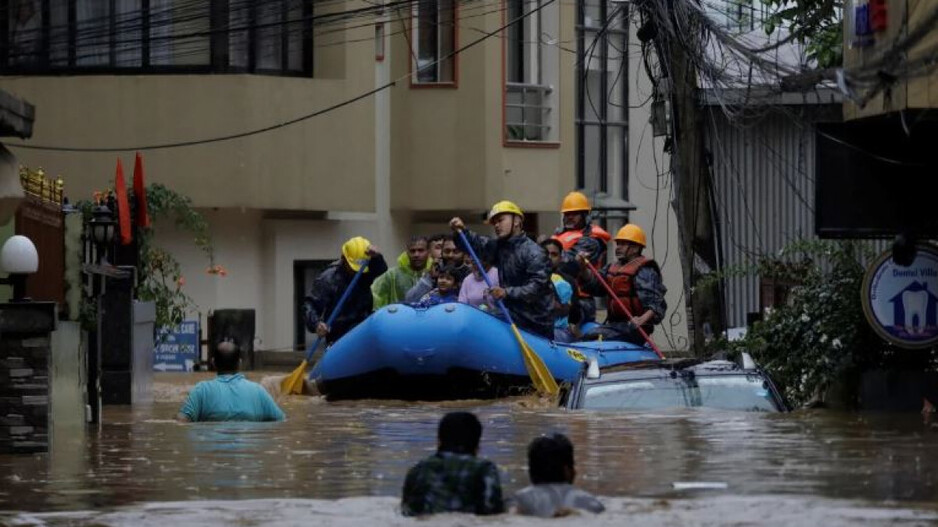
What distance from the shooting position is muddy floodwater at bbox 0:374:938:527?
12.6 m

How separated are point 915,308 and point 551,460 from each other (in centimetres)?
814

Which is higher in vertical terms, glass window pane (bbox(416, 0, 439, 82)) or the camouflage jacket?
glass window pane (bbox(416, 0, 439, 82))

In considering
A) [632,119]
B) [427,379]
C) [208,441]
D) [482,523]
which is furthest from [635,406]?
[632,119]

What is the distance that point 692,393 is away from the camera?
699 inches

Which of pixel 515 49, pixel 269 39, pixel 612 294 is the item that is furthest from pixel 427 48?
pixel 612 294

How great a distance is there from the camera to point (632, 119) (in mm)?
40125

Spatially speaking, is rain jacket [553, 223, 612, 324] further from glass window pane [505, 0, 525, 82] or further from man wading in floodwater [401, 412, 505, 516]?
man wading in floodwater [401, 412, 505, 516]

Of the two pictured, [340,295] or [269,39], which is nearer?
[340,295]

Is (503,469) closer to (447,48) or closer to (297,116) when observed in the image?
(297,116)

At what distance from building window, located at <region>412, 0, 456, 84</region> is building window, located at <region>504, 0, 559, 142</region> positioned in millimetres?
1093

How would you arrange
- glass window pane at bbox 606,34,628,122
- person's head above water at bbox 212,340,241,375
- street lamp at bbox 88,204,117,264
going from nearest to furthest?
person's head above water at bbox 212,340,241,375 < street lamp at bbox 88,204,117,264 < glass window pane at bbox 606,34,628,122

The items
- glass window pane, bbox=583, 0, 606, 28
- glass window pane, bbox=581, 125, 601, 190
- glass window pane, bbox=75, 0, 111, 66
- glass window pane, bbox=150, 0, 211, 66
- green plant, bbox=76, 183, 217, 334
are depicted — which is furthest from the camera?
glass window pane, bbox=581, 125, 601, 190

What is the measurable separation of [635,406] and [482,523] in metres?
6.24

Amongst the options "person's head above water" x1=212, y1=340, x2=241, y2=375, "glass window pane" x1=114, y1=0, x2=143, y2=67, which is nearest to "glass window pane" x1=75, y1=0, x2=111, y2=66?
"glass window pane" x1=114, y1=0, x2=143, y2=67
